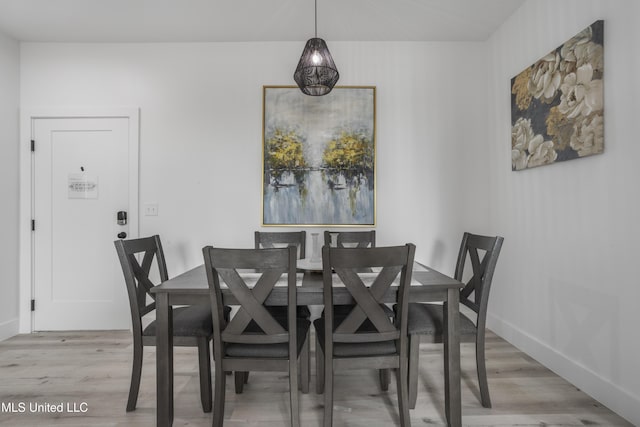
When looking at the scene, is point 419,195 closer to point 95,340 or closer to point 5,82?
point 95,340

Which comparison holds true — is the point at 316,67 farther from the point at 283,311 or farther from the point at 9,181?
the point at 9,181

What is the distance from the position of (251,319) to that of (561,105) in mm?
2254

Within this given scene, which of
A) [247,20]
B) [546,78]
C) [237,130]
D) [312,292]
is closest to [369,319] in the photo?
[312,292]

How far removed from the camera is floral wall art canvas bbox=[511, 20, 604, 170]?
75.1 inches

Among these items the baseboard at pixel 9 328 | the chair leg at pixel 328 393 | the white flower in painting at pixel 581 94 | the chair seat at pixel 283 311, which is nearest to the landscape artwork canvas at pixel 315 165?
the chair seat at pixel 283 311

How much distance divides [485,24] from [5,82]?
13.5 ft

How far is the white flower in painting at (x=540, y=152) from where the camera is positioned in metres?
2.27

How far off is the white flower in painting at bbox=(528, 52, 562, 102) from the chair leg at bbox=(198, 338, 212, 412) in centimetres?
261

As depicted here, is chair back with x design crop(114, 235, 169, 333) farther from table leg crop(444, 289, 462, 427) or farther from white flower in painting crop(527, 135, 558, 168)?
white flower in painting crop(527, 135, 558, 168)

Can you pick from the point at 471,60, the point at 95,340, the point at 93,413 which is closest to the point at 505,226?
the point at 471,60

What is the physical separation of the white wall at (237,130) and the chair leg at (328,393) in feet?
5.54

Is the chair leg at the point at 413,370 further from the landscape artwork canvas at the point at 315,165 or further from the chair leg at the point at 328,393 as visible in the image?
the landscape artwork canvas at the point at 315,165

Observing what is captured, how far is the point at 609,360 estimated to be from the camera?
186 cm

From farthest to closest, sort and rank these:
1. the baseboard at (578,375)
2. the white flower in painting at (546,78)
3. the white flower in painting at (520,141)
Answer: the white flower in painting at (520,141) → the white flower in painting at (546,78) → the baseboard at (578,375)
